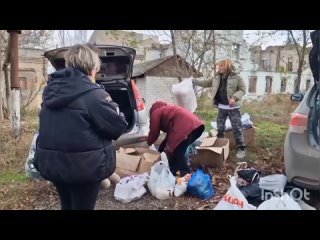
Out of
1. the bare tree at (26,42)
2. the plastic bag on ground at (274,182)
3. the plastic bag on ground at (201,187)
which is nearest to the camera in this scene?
the plastic bag on ground at (274,182)

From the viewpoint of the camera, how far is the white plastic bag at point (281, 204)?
2158 millimetres

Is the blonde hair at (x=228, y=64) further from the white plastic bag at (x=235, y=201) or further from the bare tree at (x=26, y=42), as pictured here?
the bare tree at (x=26, y=42)

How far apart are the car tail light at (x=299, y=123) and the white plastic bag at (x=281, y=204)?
47 cm

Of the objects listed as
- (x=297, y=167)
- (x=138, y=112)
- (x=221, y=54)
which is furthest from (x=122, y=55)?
(x=297, y=167)

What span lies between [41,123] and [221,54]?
207 cm

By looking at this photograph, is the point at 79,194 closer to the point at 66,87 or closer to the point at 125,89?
the point at 66,87

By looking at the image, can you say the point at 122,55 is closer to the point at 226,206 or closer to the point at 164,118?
the point at 164,118

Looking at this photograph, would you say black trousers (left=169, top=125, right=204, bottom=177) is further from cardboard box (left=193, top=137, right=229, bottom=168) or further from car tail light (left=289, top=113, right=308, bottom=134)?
car tail light (left=289, top=113, right=308, bottom=134)

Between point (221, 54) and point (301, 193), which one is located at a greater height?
point (221, 54)

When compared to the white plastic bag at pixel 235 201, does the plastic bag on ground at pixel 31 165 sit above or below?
above

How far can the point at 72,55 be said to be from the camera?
167cm

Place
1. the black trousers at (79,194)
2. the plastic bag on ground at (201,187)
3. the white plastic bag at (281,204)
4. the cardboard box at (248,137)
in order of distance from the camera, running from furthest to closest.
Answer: the cardboard box at (248,137)
the plastic bag on ground at (201,187)
the white plastic bag at (281,204)
the black trousers at (79,194)

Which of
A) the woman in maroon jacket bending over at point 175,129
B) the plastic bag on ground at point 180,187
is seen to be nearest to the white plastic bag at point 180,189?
the plastic bag on ground at point 180,187

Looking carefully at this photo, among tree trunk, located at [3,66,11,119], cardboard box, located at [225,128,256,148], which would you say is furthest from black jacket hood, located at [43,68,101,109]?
cardboard box, located at [225,128,256,148]
